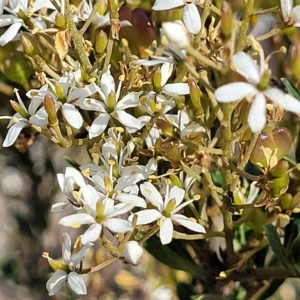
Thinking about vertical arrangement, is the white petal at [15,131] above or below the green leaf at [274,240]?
above

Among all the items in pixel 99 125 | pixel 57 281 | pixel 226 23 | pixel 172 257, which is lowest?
pixel 172 257

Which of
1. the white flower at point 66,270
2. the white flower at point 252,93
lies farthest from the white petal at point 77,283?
the white flower at point 252,93

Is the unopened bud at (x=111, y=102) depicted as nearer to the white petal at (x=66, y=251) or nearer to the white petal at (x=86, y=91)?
the white petal at (x=86, y=91)

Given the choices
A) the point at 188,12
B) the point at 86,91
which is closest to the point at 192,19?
the point at 188,12

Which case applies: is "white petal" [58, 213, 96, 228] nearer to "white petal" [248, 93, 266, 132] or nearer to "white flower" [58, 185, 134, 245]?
"white flower" [58, 185, 134, 245]

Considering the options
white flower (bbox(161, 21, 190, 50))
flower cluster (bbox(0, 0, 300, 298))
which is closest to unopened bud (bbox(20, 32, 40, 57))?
flower cluster (bbox(0, 0, 300, 298))

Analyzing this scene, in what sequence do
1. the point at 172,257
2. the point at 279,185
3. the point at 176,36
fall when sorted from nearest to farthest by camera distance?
the point at 176,36 → the point at 279,185 → the point at 172,257

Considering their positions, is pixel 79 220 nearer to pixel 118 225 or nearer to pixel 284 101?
pixel 118 225

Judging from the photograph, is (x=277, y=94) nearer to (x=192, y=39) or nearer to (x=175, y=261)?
(x=192, y=39)
